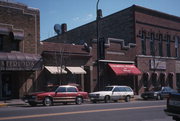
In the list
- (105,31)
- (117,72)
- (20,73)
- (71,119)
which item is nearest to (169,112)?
(71,119)

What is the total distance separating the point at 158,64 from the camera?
123ft

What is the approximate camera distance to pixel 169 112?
33.8 feet

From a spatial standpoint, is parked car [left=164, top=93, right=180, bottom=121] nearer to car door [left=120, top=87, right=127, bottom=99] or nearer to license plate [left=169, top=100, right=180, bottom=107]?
license plate [left=169, top=100, right=180, bottom=107]

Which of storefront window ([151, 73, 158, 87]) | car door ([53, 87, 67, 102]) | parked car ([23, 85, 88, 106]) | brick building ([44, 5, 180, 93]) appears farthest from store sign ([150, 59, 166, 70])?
car door ([53, 87, 67, 102])

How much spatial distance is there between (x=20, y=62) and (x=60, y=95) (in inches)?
241

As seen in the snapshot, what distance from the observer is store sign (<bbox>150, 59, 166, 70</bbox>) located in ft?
121

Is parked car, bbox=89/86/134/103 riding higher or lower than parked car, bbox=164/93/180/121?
lower

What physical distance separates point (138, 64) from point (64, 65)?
1217cm

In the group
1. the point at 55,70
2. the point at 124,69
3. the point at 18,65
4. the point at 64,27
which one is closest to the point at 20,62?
the point at 18,65

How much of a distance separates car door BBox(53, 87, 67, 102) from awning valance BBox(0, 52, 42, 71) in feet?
17.5

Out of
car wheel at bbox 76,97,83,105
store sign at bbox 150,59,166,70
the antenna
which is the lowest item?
car wheel at bbox 76,97,83,105

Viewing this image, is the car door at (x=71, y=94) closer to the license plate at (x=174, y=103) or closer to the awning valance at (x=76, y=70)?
the awning valance at (x=76, y=70)

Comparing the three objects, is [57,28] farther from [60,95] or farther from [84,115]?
[84,115]

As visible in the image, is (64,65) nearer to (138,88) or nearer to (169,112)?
(138,88)
